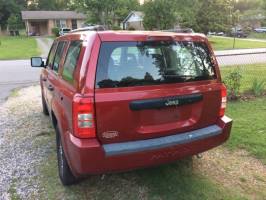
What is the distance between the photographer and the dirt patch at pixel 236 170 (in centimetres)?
380

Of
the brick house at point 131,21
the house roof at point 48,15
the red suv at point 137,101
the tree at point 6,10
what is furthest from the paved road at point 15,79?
the tree at point 6,10

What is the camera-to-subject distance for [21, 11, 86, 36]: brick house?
200 feet

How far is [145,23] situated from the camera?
3050 centimetres

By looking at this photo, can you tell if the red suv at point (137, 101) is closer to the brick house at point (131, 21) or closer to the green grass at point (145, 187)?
the green grass at point (145, 187)

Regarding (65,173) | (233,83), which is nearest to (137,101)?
(65,173)

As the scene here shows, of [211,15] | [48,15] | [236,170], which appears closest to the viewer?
[236,170]

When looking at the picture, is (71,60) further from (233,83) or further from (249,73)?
(249,73)

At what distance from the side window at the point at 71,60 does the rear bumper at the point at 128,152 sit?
69 cm

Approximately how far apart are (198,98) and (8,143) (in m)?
3.50

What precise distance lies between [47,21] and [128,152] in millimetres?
63200

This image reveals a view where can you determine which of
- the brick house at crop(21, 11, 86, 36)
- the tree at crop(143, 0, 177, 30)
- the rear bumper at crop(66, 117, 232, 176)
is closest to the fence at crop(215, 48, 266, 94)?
the rear bumper at crop(66, 117, 232, 176)

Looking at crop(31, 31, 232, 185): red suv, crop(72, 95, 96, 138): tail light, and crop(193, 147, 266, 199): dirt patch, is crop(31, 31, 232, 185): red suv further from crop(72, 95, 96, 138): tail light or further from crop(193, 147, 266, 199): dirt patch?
crop(193, 147, 266, 199): dirt patch

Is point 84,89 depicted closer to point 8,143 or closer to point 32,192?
point 32,192

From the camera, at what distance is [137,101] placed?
3023 mm
